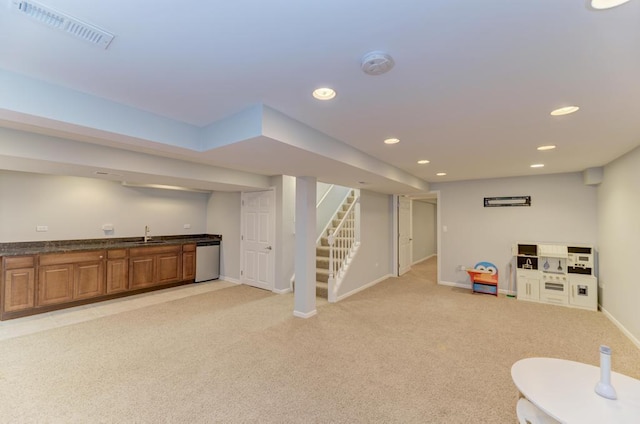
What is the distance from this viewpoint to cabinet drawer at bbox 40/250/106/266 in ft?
13.5

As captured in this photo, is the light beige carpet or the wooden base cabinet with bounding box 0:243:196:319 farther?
Answer: the wooden base cabinet with bounding box 0:243:196:319

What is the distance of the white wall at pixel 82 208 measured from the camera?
4.32 metres

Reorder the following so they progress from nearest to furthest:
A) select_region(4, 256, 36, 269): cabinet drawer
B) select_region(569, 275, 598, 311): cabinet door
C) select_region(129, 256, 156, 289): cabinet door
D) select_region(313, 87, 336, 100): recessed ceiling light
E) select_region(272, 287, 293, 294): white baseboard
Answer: select_region(313, 87, 336, 100): recessed ceiling light, select_region(4, 256, 36, 269): cabinet drawer, select_region(569, 275, 598, 311): cabinet door, select_region(129, 256, 156, 289): cabinet door, select_region(272, 287, 293, 294): white baseboard

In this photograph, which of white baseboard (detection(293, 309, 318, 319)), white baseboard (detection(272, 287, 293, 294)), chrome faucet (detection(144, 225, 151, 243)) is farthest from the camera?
chrome faucet (detection(144, 225, 151, 243))

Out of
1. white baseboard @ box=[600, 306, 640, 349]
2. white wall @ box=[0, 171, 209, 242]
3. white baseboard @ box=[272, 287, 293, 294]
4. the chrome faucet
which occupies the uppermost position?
white wall @ box=[0, 171, 209, 242]

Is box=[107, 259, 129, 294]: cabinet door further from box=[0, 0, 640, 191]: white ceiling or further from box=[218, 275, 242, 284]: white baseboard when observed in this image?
box=[0, 0, 640, 191]: white ceiling

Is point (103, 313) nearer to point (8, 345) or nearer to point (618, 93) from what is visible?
point (8, 345)

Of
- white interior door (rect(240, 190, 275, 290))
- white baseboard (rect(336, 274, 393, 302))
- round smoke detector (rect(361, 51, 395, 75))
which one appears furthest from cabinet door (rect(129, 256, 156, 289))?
round smoke detector (rect(361, 51, 395, 75))

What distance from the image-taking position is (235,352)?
3.01 metres

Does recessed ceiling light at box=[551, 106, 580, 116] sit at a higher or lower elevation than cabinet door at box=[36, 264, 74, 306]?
higher

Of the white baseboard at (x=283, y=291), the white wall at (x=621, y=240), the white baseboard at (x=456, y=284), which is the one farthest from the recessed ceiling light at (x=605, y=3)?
the white baseboard at (x=456, y=284)

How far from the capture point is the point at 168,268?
18.1 ft

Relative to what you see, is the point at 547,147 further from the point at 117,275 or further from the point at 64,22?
the point at 117,275

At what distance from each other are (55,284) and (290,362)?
12.9ft
